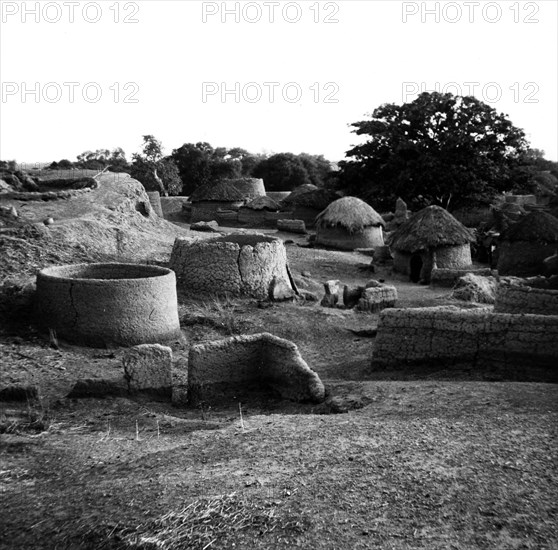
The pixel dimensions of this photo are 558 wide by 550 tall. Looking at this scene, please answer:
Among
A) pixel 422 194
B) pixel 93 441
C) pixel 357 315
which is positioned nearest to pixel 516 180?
pixel 422 194

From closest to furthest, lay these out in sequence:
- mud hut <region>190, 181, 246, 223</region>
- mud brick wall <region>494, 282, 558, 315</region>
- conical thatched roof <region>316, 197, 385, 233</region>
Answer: mud brick wall <region>494, 282, 558, 315</region> → conical thatched roof <region>316, 197, 385, 233</region> → mud hut <region>190, 181, 246, 223</region>

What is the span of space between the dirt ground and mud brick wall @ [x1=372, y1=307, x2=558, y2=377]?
0.67 feet

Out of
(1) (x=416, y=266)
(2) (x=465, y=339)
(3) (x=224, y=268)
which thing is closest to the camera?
(2) (x=465, y=339)

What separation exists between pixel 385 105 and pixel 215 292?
837 inches

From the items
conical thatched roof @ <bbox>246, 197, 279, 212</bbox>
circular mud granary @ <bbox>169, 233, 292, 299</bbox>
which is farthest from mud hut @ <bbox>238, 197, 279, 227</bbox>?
circular mud granary @ <bbox>169, 233, 292, 299</bbox>

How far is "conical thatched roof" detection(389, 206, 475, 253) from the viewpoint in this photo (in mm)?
17281

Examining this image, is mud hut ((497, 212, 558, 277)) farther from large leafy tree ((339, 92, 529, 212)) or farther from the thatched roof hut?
the thatched roof hut

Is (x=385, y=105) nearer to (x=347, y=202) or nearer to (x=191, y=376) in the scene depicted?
(x=347, y=202)

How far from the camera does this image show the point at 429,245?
1725cm

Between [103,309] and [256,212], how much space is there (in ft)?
68.0

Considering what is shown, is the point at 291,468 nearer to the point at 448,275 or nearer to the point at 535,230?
the point at 448,275

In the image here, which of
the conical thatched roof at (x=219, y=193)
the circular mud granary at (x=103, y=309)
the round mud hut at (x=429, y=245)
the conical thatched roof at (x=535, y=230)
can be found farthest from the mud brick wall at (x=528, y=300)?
the conical thatched roof at (x=219, y=193)

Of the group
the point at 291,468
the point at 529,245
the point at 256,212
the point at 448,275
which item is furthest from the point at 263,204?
the point at 291,468

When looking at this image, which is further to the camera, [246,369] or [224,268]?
[224,268]
